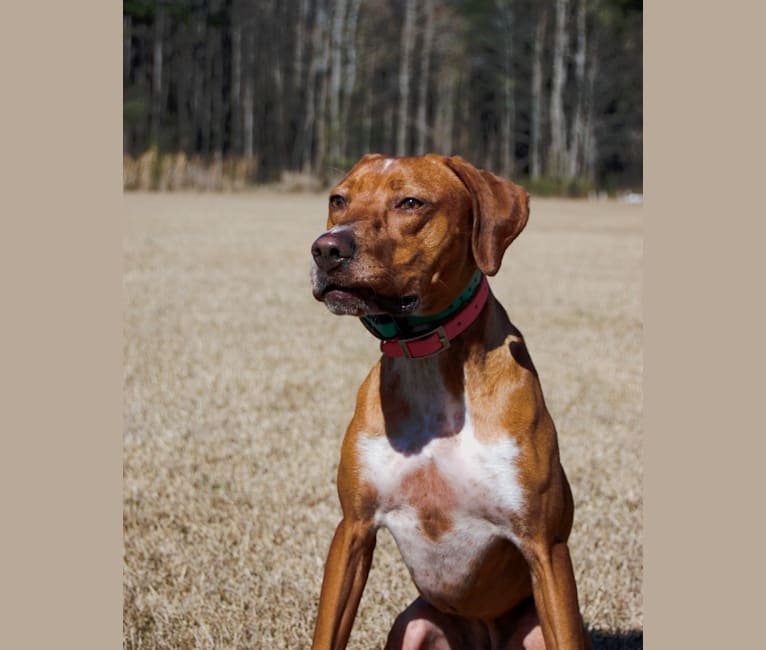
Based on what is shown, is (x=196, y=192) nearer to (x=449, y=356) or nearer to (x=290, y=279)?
(x=290, y=279)

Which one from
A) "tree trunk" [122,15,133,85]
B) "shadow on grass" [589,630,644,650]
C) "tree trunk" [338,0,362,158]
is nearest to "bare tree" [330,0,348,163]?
"tree trunk" [338,0,362,158]

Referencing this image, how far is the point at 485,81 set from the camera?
1992 inches

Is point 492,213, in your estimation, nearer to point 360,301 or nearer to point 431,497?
point 360,301

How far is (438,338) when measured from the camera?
296 centimetres

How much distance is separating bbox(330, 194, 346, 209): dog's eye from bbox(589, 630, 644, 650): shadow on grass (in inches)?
80.0

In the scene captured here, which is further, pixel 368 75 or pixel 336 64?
pixel 368 75

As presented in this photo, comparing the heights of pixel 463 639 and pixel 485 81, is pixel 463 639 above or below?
below

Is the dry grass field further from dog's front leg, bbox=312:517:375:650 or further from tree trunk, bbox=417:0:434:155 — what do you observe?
tree trunk, bbox=417:0:434:155

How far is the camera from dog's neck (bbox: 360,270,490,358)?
2.96m

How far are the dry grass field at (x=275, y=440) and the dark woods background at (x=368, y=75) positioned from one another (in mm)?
27332

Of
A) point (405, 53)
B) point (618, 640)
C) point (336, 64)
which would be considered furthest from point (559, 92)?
point (618, 640)

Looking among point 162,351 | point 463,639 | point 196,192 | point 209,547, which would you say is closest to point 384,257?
point 463,639

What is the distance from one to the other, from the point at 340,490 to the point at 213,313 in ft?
25.4

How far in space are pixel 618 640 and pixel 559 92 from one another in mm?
38335
